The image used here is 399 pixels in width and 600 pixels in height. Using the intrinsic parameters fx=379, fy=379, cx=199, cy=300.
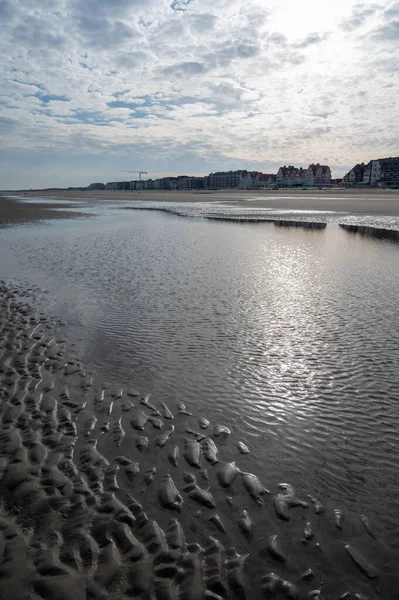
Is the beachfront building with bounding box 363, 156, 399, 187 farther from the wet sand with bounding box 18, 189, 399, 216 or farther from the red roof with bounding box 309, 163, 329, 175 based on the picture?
the wet sand with bounding box 18, 189, 399, 216

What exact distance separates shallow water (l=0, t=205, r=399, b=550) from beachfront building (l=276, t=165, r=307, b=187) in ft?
586

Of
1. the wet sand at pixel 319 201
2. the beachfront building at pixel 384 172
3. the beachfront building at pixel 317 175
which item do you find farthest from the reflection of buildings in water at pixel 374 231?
the beachfront building at pixel 317 175

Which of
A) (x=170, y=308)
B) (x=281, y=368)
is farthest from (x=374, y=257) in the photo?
(x=281, y=368)

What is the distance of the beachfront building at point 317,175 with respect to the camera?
178500 mm

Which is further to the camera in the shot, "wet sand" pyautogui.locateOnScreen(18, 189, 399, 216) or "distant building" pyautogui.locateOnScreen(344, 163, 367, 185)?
"distant building" pyautogui.locateOnScreen(344, 163, 367, 185)

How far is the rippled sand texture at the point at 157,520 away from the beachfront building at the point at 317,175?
618 ft

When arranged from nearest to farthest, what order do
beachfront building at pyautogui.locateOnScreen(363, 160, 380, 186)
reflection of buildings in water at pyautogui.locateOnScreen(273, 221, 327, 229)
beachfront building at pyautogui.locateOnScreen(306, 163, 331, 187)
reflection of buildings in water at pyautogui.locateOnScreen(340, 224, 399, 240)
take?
reflection of buildings in water at pyautogui.locateOnScreen(340, 224, 399, 240)
reflection of buildings in water at pyautogui.locateOnScreen(273, 221, 327, 229)
beachfront building at pyautogui.locateOnScreen(363, 160, 380, 186)
beachfront building at pyautogui.locateOnScreen(306, 163, 331, 187)

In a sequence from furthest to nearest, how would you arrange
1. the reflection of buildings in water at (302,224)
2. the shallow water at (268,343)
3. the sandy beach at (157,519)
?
the reflection of buildings in water at (302,224) → the shallow water at (268,343) → the sandy beach at (157,519)

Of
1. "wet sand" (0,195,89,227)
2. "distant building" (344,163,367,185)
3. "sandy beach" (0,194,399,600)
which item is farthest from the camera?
"distant building" (344,163,367,185)

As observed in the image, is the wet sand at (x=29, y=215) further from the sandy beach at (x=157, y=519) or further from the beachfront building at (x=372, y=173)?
the beachfront building at (x=372, y=173)

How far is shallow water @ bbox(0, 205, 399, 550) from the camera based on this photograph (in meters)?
4.72

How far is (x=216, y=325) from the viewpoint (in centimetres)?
912

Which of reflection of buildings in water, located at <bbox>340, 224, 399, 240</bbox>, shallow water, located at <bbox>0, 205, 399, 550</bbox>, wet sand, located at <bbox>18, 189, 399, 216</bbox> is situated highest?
wet sand, located at <bbox>18, 189, 399, 216</bbox>

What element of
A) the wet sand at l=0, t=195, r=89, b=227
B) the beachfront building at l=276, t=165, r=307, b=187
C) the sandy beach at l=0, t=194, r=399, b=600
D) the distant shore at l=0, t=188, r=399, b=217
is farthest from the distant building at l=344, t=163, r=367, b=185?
the sandy beach at l=0, t=194, r=399, b=600
